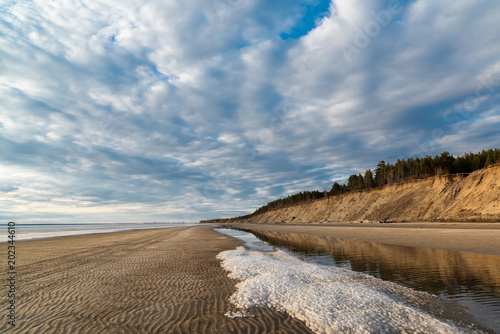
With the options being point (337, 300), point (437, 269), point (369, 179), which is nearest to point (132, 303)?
point (337, 300)

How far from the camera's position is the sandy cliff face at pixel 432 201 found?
36.0m

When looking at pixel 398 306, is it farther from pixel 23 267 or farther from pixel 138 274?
pixel 23 267

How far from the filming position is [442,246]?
2084 cm

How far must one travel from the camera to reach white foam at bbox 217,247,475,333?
262 inches

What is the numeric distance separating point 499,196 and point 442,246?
2272 centimetres

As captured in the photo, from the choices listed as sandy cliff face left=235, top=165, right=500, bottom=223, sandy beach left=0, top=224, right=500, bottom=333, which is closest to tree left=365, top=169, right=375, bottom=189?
sandy cliff face left=235, top=165, right=500, bottom=223

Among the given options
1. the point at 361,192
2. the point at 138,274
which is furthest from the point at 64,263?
the point at 361,192

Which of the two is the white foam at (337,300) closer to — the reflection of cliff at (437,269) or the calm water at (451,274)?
the calm water at (451,274)

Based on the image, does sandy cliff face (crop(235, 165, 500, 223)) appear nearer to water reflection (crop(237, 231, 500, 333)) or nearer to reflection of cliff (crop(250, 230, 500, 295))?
reflection of cliff (crop(250, 230, 500, 295))

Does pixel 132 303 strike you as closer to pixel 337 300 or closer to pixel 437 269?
pixel 337 300

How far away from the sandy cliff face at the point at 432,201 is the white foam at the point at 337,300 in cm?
3233

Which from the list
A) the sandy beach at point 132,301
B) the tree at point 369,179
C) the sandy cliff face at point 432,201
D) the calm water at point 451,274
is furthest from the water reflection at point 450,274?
the tree at point 369,179

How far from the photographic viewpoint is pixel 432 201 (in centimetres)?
4803

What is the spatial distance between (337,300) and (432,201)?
51.2 metres
